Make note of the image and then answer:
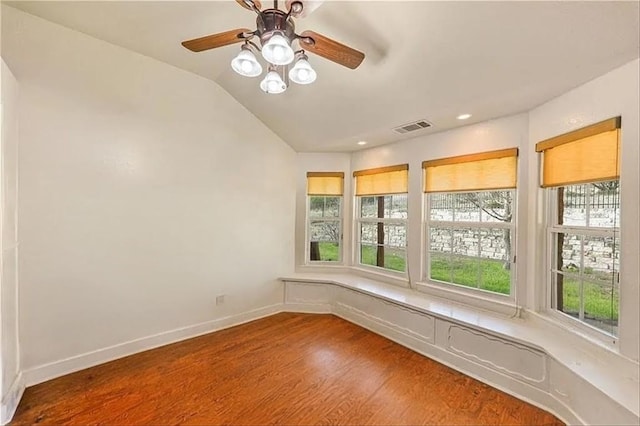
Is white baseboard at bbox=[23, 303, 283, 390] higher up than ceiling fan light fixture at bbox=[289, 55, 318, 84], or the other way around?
ceiling fan light fixture at bbox=[289, 55, 318, 84]

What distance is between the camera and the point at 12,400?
1.96 meters

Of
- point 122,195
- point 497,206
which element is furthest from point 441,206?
point 122,195

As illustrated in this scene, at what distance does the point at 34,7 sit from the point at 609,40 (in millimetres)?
3959

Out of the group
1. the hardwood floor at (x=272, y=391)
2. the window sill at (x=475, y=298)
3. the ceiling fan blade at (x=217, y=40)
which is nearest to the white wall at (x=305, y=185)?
the window sill at (x=475, y=298)

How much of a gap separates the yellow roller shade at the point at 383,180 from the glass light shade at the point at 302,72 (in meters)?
2.23

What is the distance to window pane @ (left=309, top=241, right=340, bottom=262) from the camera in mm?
4348

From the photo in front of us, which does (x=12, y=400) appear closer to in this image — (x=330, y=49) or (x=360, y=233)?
(x=330, y=49)

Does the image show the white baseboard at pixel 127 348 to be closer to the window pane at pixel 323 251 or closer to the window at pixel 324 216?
the window pane at pixel 323 251

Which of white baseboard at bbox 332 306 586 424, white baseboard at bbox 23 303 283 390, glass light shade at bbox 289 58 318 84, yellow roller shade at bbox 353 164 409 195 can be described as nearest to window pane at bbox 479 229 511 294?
white baseboard at bbox 332 306 586 424

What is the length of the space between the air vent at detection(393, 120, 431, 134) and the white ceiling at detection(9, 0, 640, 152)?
3.6 inches

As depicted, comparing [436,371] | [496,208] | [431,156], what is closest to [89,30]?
[431,156]

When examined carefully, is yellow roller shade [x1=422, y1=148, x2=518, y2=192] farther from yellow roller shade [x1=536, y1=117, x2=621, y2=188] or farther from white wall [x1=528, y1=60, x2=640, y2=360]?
white wall [x1=528, y1=60, x2=640, y2=360]

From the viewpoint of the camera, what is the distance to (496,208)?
2.88 meters

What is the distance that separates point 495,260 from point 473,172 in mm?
923
